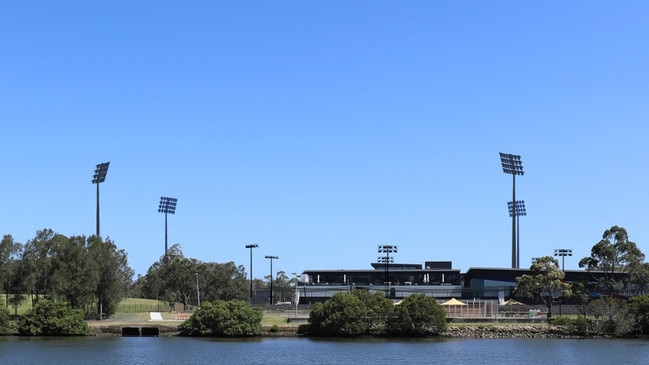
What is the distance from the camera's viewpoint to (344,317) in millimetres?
97500

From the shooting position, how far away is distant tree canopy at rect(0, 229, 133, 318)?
111 meters

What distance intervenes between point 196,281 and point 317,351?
8471 centimetres

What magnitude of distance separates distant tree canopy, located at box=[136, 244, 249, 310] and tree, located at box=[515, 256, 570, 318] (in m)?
62.0

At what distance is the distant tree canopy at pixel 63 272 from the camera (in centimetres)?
11075

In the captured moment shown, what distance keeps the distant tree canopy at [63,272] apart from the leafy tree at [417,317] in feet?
134

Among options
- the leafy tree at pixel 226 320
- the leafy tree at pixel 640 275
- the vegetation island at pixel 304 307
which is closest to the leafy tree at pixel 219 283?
the vegetation island at pixel 304 307

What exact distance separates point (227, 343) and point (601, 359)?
38555 mm

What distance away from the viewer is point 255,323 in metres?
101

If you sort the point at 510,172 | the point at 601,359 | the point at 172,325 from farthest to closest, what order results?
the point at 510,172, the point at 172,325, the point at 601,359

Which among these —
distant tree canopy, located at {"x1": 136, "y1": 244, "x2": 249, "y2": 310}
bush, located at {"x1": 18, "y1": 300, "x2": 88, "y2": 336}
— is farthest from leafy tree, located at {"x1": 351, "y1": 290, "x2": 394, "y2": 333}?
distant tree canopy, located at {"x1": 136, "y1": 244, "x2": 249, "y2": 310}

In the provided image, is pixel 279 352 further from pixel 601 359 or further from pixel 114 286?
pixel 114 286

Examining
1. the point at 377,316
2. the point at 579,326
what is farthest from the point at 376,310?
the point at 579,326

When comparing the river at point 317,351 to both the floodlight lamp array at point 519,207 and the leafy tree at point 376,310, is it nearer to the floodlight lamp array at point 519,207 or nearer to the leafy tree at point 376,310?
the leafy tree at point 376,310

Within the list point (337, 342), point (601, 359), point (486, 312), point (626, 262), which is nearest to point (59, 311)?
point (337, 342)
